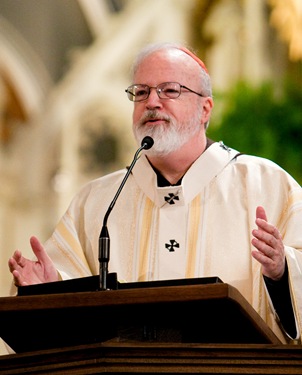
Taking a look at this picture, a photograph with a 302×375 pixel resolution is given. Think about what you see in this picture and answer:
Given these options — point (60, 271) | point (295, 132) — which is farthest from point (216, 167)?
point (295, 132)

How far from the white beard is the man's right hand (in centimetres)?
67

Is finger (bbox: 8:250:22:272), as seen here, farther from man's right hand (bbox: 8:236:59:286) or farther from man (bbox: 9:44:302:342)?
man (bbox: 9:44:302:342)

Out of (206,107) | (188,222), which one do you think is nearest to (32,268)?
(188,222)

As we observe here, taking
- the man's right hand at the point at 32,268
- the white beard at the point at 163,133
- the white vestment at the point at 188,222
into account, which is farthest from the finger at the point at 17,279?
the white beard at the point at 163,133

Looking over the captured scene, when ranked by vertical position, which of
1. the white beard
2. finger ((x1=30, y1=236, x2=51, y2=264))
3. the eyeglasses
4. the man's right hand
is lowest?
the man's right hand

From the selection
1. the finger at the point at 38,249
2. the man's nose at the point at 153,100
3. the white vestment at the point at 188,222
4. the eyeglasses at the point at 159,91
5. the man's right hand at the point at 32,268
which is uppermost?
the eyeglasses at the point at 159,91

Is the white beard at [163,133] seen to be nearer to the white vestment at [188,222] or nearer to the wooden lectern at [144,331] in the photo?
the white vestment at [188,222]

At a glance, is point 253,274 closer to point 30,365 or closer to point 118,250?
point 118,250

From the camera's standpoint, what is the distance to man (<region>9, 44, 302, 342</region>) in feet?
14.0

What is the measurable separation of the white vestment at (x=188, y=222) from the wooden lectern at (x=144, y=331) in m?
0.73

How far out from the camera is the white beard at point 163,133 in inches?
170

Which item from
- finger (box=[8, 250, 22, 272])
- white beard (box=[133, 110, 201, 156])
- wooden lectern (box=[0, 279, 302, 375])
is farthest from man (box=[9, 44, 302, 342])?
wooden lectern (box=[0, 279, 302, 375])

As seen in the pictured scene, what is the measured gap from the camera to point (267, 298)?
12.9 ft

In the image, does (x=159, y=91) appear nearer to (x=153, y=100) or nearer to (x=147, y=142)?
(x=153, y=100)
